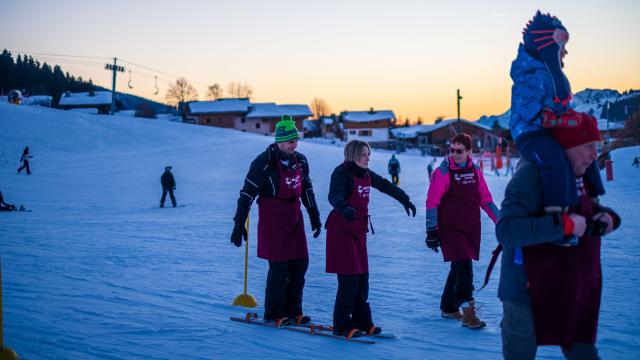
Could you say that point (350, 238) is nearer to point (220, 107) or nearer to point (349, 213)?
point (349, 213)

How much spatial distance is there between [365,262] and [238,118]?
77.5 meters

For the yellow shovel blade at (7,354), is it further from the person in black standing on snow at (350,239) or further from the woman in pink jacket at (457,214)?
the woman in pink jacket at (457,214)

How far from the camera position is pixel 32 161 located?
3350cm

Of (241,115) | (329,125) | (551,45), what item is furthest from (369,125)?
(551,45)

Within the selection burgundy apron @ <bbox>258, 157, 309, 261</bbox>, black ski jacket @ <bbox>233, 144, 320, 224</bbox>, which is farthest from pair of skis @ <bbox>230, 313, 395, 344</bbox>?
black ski jacket @ <bbox>233, 144, 320, 224</bbox>

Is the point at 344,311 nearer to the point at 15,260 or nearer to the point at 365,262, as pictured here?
the point at 365,262

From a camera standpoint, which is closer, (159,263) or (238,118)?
(159,263)

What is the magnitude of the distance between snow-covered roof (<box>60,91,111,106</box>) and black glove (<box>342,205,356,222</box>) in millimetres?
88060

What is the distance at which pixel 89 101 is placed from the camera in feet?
282

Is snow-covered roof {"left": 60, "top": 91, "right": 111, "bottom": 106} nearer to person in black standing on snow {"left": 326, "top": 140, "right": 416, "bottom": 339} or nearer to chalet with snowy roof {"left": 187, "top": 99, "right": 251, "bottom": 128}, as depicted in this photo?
chalet with snowy roof {"left": 187, "top": 99, "right": 251, "bottom": 128}

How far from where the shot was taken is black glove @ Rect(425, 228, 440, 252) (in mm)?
5000

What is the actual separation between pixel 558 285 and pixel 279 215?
314 cm

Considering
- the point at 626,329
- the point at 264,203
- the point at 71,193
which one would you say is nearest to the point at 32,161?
the point at 71,193

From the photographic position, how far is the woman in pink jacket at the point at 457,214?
17.0 feet
